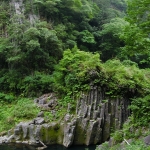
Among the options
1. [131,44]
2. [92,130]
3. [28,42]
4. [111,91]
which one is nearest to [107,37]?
[28,42]

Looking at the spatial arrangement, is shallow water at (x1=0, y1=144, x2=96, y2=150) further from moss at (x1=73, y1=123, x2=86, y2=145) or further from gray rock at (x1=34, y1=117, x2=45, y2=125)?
gray rock at (x1=34, y1=117, x2=45, y2=125)

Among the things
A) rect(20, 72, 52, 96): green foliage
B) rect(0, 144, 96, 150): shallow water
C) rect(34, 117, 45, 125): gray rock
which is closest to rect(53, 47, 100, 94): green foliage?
rect(20, 72, 52, 96): green foliage

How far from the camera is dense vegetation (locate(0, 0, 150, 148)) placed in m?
9.48

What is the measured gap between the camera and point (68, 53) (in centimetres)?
1736

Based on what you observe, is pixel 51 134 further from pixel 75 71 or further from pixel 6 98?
pixel 6 98

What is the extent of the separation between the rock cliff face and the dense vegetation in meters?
0.91

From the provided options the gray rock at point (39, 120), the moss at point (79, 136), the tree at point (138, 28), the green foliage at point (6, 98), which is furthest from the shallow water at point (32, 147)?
the tree at point (138, 28)

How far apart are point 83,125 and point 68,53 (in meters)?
5.76

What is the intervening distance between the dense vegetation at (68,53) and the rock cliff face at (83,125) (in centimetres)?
91

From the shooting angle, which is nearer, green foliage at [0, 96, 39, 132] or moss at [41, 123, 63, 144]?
moss at [41, 123, 63, 144]

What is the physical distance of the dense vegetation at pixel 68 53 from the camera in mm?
9484

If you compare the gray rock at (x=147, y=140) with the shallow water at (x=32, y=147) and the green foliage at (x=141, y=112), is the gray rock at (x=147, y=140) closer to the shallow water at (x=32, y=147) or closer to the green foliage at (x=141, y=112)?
the green foliage at (x=141, y=112)

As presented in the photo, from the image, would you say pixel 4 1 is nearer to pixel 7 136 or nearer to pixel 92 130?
pixel 7 136

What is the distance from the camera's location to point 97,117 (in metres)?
14.5
